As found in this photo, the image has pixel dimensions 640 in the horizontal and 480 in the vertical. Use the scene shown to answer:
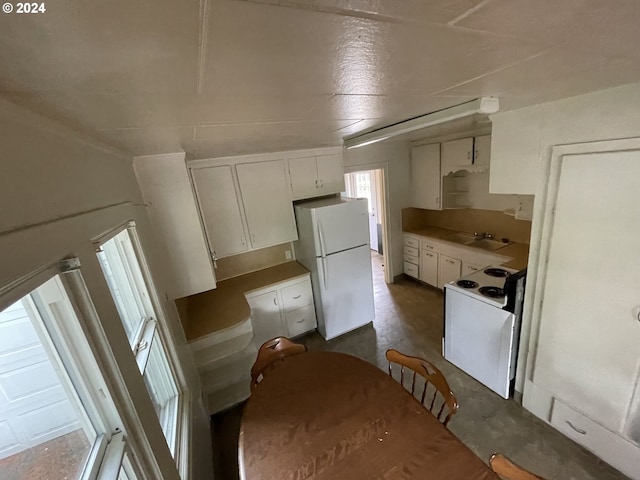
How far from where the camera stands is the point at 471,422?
202cm

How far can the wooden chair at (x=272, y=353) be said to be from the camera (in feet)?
5.74

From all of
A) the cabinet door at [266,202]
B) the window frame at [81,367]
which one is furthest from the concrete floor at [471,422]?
the window frame at [81,367]

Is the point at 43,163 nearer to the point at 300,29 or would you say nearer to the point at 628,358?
the point at 300,29

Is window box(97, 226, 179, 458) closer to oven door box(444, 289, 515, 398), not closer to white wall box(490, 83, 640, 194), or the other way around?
oven door box(444, 289, 515, 398)

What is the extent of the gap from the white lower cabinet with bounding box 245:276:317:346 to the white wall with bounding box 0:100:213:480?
1.76 meters

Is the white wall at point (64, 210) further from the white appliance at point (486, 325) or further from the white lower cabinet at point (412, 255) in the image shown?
the white lower cabinet at point (412, 255)

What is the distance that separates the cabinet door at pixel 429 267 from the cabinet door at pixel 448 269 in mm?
71

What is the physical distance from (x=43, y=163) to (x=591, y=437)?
3.01 metres

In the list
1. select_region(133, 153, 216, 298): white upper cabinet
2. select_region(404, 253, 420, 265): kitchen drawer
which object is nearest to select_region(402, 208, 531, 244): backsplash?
select_region(404, 253, 420, 265): kitchen drawer

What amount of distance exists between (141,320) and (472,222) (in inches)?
159

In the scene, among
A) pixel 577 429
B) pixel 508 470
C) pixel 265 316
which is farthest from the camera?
pixel 265 316

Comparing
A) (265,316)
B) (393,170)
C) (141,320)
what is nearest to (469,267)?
(393,170)

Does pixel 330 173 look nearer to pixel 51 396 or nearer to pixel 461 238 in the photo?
pixel 461 238

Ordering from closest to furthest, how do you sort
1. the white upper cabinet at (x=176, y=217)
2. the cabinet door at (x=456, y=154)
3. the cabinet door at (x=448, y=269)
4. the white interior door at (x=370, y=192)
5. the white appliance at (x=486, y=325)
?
the white upper cabinet at (x=176, y=217) < the white appliance at (x=486, y=325) < the cabinet door at (x=456, y=154) < the cabinet door at (x=448, y=269) < the white interior door at (x=370, y=192)
